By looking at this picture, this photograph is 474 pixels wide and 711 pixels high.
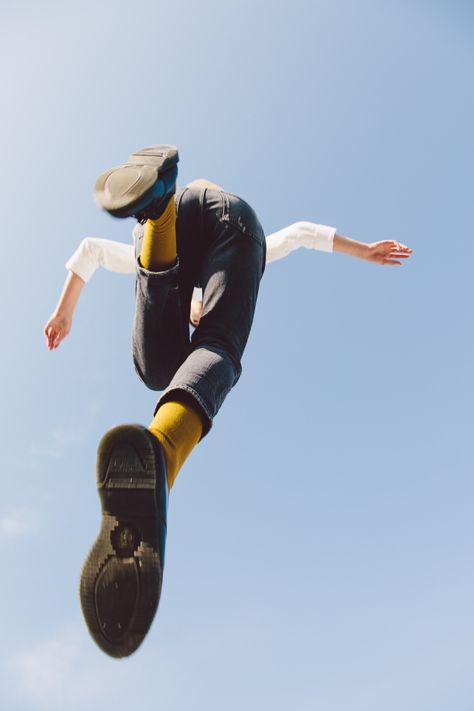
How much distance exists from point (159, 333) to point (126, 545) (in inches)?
35.6

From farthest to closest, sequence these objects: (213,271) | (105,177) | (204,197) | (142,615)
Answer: (204,197)
(213,271)
(105,177)
(142,615)

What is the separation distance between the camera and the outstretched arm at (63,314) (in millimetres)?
2991

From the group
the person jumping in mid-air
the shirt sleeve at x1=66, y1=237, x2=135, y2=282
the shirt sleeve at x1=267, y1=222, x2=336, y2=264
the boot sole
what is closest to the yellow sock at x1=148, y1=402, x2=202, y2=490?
the person jumping in mid-air

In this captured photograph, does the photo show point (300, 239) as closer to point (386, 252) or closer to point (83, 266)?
point (386, 252)

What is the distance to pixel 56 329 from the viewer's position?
3.04m

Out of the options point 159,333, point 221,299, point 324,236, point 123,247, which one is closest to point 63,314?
point 123,247

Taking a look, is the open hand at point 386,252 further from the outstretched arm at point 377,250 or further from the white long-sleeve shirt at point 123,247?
the white long-sleeve shirt at point 123,247

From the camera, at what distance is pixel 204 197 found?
241cm

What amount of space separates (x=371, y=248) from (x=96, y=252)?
1637mm

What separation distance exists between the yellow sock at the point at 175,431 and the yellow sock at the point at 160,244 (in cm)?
60

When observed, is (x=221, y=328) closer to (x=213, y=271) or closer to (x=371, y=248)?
(x=213, y=271)

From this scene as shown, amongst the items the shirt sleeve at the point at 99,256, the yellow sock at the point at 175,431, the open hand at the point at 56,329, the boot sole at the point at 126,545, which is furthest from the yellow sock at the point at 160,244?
the open hand at the point at 56,329

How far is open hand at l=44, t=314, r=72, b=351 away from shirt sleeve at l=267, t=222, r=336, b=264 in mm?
1271

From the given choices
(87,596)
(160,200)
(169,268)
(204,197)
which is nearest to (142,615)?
(87,596)
